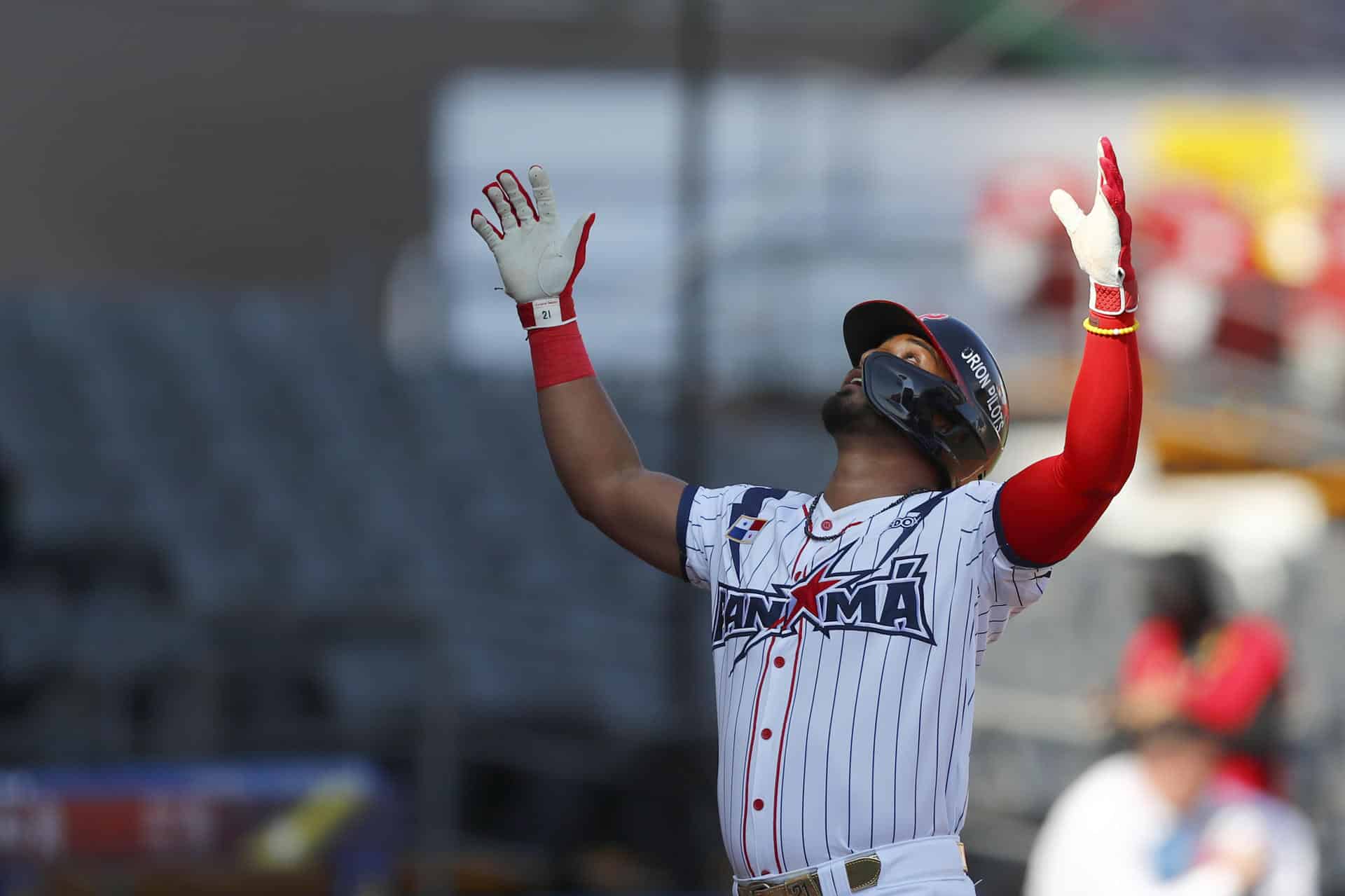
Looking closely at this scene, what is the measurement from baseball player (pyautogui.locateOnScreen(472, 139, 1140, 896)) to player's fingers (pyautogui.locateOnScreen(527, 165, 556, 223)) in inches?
20.2

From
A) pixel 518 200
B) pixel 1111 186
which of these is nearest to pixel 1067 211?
pixel 1111 186

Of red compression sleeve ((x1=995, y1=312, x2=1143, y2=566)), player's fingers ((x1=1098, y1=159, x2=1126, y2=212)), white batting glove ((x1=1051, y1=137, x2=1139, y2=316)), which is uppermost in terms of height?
player's fingers ((x1=1098, y1=159, x2=1126, y2=212))

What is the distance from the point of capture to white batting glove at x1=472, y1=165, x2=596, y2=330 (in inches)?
130

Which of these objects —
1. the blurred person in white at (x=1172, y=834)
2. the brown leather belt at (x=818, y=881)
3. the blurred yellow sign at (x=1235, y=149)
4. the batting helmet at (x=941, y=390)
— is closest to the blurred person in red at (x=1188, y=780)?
the blurred person in white at (x=1172, y=834)

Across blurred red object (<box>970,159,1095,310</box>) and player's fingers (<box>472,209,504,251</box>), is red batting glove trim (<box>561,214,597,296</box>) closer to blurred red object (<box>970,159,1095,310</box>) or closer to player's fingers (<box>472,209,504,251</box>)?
player's fingers (<box>472,209,504,251</box>)

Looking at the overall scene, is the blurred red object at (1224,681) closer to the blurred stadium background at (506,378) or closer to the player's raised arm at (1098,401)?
the blurred stadium background at (506,378)

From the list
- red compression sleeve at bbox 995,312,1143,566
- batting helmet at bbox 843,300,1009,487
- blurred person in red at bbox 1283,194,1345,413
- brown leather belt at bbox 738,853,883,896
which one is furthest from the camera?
blurred person in red at bbox 1283,194,1345,413

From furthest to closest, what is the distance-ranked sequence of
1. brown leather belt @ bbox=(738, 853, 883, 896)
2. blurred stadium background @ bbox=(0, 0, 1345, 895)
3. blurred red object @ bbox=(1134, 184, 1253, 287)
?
blurred red object @ bbox=(1134, 184, 1253, 287) < blurred stadium background @ bbox=(0, 0, 1345, 895) < brown leather belt @ bbox=(738, 853, 883, 896)

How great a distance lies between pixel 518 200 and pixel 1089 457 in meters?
1.22

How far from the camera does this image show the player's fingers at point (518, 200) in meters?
3.36

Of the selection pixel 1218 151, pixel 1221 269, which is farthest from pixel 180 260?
pixel 1218 151

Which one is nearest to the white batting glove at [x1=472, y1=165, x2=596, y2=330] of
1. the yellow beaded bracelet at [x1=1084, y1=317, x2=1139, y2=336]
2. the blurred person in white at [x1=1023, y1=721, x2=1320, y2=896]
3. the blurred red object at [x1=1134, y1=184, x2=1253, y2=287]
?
the yellow beaded bracelet at [x1=1084, y1=317, x2=1139, y2=336]

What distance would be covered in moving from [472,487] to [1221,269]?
5964mm

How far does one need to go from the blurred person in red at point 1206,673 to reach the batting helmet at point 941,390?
3.82 metres
